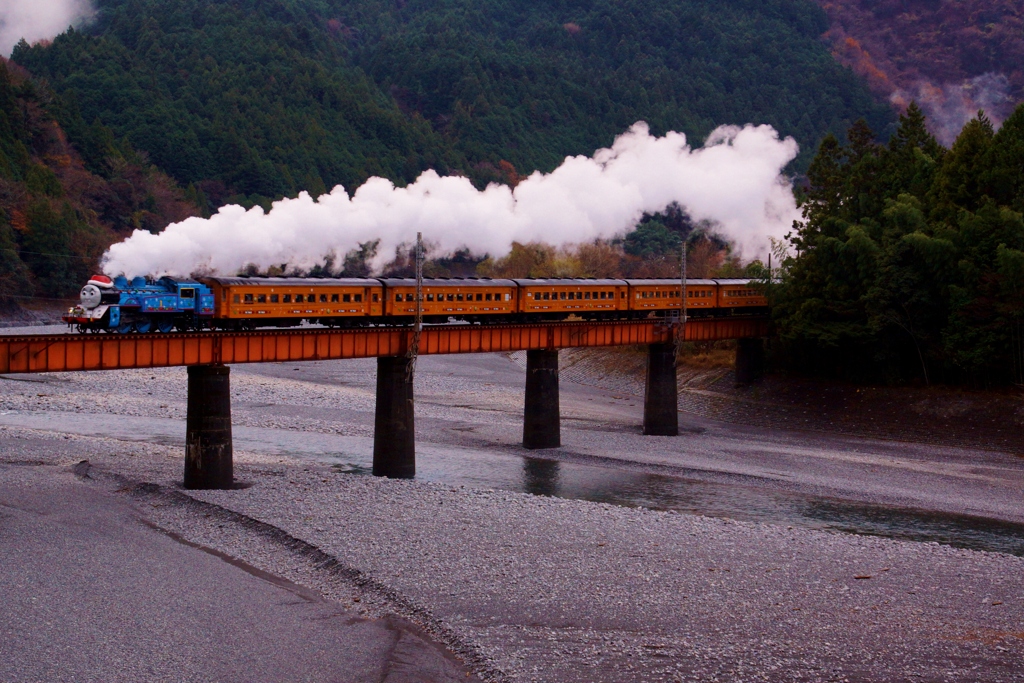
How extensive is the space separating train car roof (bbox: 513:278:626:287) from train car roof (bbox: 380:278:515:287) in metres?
0.95

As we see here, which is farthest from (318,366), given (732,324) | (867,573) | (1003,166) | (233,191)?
(233,191)

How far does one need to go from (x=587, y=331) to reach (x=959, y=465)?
1947cm

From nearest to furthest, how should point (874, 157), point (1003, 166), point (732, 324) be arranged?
point (1003, 166), point (732, 324), point (874, 157)

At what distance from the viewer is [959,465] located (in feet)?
177

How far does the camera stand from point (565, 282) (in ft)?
203

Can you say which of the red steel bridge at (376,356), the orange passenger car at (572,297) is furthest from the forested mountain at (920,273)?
the orange passenger car at (572,297)

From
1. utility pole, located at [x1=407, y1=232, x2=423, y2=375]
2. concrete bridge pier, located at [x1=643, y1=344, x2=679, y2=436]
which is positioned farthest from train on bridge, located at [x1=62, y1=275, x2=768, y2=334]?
concrete bridge pier, located at [x1=643, y1=344, x2=679, y2=436]

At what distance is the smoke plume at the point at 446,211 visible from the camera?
52688 mm

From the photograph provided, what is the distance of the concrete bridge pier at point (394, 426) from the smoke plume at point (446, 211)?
36.8 ft

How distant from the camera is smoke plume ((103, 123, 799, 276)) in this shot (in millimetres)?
52688

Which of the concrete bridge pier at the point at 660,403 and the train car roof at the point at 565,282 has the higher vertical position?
the train car roof at the point at 565,282

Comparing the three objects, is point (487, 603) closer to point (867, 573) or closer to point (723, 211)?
point (867, 573)

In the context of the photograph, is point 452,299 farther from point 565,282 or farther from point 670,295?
point 670,295

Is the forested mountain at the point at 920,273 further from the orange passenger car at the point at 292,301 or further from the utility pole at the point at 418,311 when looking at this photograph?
the orange passenger car at the point at 292,301
